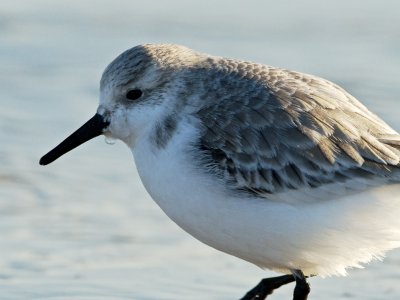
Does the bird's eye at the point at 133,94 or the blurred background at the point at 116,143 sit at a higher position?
the bird's eye at the point at 133,94

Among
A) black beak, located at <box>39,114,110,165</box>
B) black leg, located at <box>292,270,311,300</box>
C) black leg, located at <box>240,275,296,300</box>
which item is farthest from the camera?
black leg, located at <box>240,275,296,300</box>

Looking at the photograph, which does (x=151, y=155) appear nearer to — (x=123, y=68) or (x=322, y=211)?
(x=123, y=68)

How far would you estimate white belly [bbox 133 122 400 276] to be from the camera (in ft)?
22.1

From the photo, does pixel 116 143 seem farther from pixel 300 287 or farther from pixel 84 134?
pixel 300 287

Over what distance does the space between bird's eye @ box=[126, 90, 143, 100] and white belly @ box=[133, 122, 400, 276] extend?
40 cm

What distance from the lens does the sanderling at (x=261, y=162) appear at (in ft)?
22.2

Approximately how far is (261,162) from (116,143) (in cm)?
343

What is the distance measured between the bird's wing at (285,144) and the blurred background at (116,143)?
1371 mm

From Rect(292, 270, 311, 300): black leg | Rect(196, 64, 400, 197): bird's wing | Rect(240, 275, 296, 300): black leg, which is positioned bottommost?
Rect(240, 275, 296, 300): black leg

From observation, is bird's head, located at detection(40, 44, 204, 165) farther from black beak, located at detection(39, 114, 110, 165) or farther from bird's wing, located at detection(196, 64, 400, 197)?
bird's wing, located at detection(196, 64, 400, 197)

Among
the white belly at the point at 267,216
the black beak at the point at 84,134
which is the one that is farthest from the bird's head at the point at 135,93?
the white belly at the point at 267,216

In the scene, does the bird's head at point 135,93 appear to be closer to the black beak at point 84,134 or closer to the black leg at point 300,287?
the black beak at point 84,134

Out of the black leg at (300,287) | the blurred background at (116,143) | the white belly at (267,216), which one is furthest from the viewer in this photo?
the blurred background at (116,143)

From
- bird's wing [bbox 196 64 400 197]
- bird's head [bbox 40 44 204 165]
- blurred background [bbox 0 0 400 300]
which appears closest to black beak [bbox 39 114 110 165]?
bird's head [bbox 40 44 204 165]
